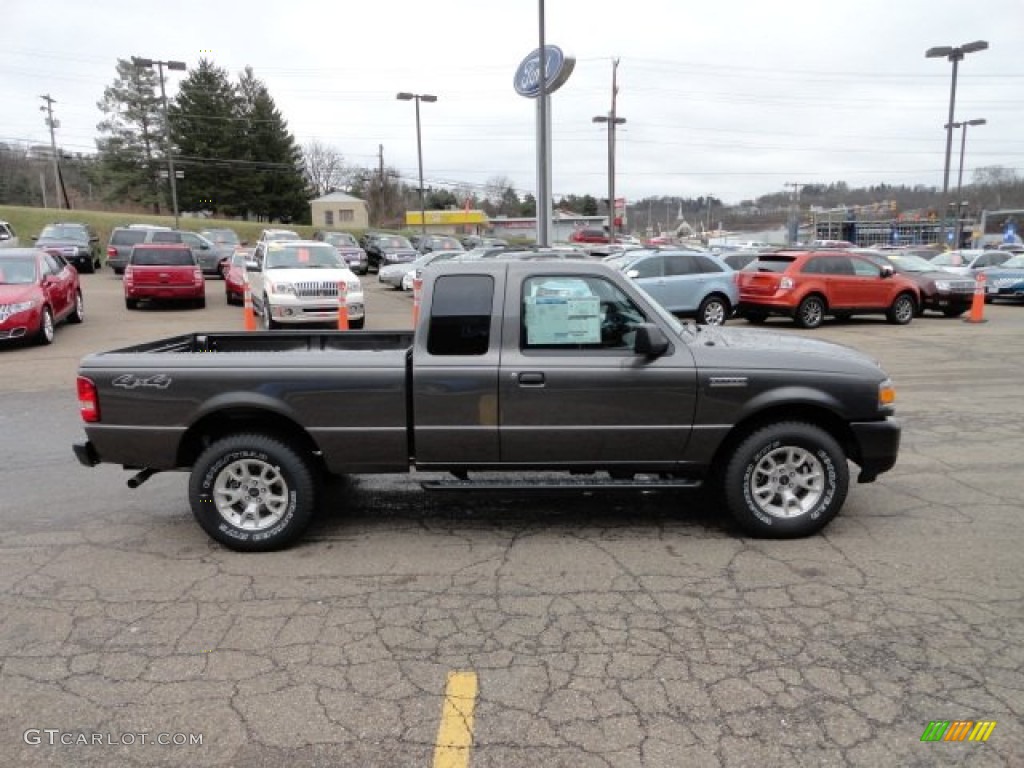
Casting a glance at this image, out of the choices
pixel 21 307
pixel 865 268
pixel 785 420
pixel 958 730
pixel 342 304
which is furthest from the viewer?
pixel 865 268

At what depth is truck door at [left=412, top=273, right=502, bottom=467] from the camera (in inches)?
178

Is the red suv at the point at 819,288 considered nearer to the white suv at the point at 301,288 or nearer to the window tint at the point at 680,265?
the window tint at the point at 680,265

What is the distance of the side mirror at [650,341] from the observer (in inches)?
176

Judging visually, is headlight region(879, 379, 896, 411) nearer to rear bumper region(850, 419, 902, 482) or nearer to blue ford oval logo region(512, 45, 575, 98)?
rear bumper region(850, 419, 902, 482)

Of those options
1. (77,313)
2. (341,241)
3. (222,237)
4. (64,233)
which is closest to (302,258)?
(77,313)

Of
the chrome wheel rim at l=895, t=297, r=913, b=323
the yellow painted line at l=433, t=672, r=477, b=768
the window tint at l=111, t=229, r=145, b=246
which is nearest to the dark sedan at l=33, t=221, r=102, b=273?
the window tint at l=111, t=229, r=145, b=246

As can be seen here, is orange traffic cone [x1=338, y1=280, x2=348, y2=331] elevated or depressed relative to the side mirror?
depressed

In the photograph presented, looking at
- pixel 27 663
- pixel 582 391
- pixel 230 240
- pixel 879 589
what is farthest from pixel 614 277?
pixel 230 240

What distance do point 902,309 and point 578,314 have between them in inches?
615

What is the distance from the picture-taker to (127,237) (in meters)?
30.0

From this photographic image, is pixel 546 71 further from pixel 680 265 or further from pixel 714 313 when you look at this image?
pixel 714 313

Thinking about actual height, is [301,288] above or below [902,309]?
above

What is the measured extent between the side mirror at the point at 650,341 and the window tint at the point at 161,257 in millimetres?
17294

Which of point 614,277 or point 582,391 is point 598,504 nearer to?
point 582,391
